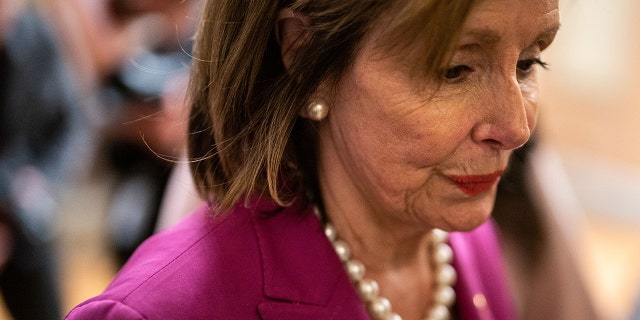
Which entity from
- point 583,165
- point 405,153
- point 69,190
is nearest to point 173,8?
point 69,190

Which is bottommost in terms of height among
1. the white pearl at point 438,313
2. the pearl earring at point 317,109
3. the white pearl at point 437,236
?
the white pearl at point 438,313

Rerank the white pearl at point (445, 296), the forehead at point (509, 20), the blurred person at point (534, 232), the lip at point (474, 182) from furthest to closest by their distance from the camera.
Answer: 1. the blurred person at point (534, 232)
2. the white pearl at point (445, 296)
3. the lip at point (474, 182)
4. the forehead at point (509, 20)

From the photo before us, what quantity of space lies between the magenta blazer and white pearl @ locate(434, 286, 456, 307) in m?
0.20

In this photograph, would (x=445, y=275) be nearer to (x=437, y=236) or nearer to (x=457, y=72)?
(x=437, y=236)

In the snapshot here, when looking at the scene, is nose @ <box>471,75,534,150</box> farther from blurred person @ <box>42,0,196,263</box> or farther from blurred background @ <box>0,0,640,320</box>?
blurred person @ <box>42,0,196,263</box>

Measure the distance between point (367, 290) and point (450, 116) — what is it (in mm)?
343

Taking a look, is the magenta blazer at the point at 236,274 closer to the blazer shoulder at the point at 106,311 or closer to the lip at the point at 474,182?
the blazer shoulder at the point at 106,311

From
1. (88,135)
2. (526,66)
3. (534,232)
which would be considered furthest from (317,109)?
(88,135)

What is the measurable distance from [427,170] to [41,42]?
4.67ft

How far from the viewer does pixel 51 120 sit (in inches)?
81.2

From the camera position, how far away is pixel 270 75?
1.04 m

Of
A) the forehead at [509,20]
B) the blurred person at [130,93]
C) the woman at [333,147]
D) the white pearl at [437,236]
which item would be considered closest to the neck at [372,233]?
the woman at [333,147]

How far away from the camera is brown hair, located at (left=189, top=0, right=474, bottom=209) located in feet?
2.97

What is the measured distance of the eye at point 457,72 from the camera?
94 centimetres
